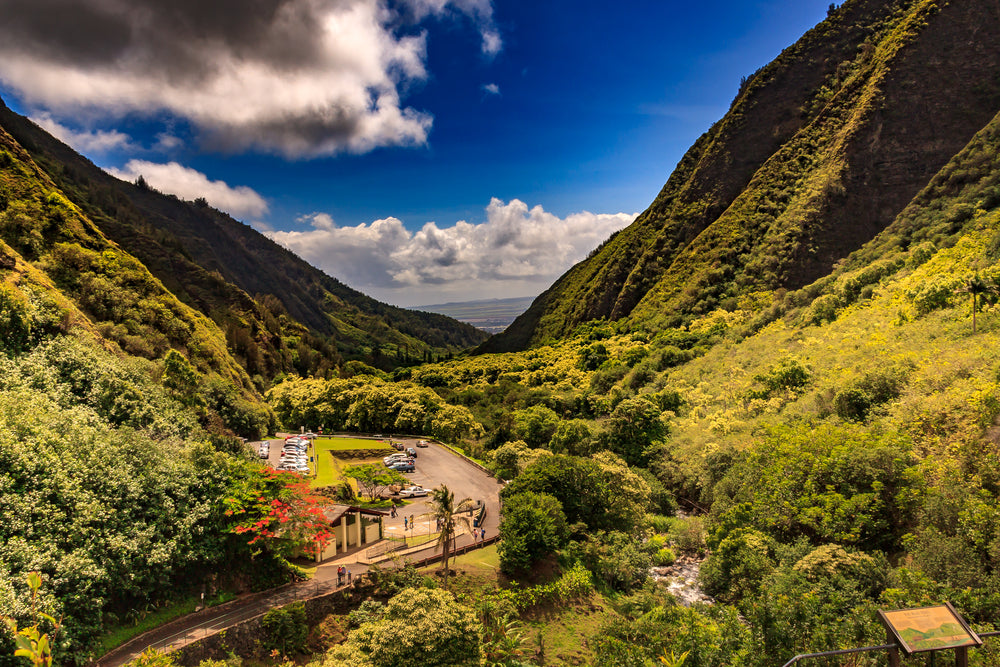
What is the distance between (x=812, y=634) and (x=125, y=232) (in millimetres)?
99647

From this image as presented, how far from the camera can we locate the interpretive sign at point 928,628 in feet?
22.5

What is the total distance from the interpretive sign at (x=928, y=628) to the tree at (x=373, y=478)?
1153 inches

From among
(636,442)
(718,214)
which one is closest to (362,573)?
(636,442)

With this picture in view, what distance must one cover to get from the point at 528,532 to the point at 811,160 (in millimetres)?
89094

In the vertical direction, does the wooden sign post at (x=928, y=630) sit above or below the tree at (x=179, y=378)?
below

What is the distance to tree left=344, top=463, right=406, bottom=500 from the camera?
106 feet

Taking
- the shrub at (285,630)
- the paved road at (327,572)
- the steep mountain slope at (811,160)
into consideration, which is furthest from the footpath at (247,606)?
the steep mountain slope at (811,160)

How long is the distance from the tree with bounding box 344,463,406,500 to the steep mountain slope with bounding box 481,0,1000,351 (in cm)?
5973

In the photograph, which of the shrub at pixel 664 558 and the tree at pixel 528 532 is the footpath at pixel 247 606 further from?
the shrub at pixel 664 558

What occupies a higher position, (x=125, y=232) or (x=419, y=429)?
(x=125, y=232)

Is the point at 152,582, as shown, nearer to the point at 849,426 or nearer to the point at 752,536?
the point at 752,536

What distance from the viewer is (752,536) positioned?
74.5ft

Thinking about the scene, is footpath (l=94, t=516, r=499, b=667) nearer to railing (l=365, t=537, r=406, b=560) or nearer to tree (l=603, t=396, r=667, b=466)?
railing (l=365, t=537, r=406, b=560)

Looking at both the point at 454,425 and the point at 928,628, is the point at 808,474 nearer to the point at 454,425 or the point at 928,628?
the point at 928,628
